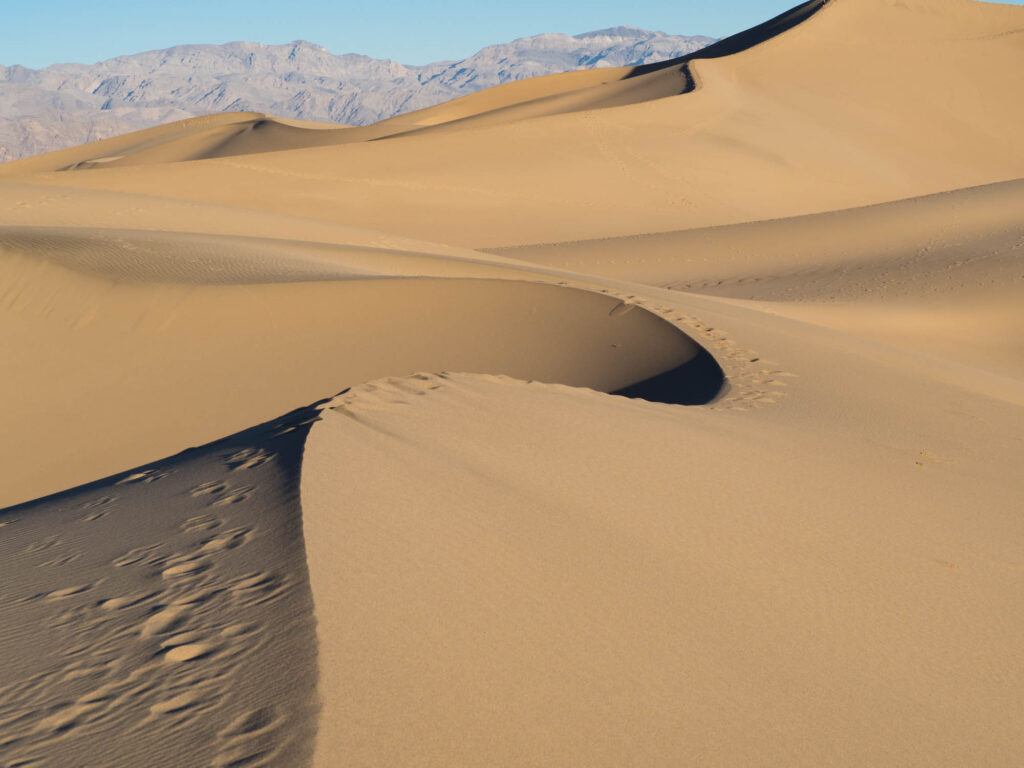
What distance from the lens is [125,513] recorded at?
436 cm

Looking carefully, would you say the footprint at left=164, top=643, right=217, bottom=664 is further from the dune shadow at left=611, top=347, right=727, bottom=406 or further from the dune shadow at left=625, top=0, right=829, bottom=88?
the dune shadow at left=625, top=0, right=829, bottom=88

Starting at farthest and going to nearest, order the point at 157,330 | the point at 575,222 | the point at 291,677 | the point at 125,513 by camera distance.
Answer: the point at 575,222, the point at 157,330, the point at 125,513, the point at 291,677

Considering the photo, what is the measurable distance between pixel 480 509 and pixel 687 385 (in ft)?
14.4

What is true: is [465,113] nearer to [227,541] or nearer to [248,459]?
[248,459]

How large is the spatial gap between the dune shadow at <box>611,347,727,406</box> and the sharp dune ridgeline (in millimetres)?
44

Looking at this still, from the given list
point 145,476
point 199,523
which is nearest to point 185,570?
point 199,523

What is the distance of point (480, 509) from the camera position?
155 inches

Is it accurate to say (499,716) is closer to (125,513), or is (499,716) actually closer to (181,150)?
(125,513)

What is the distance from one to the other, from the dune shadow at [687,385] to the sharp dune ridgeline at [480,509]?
0.14 feet

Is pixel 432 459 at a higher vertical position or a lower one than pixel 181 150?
lower

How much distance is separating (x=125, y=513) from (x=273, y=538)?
1239mm

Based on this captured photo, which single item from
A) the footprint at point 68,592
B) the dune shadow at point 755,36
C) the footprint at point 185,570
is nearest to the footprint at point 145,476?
the footprint at point 68,592

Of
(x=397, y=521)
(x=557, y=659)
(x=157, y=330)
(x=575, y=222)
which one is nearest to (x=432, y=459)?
(x=397, y=521)

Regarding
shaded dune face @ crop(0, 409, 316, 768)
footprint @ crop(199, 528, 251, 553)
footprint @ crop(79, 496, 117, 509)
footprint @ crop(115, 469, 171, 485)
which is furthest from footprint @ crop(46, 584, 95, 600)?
footprint @ crop(115, 469, 171, 485)
